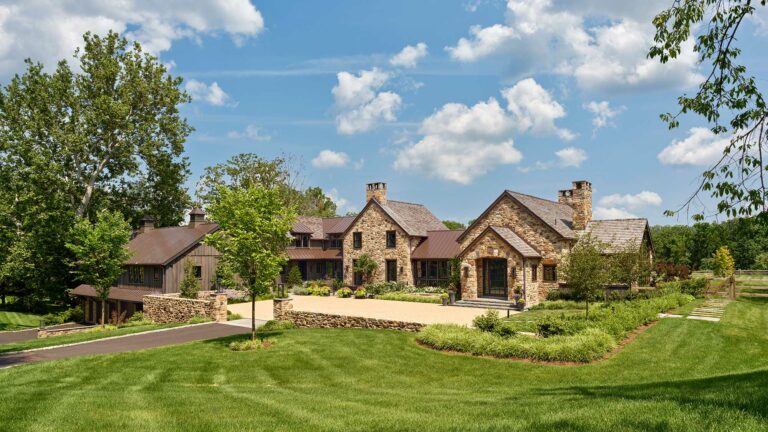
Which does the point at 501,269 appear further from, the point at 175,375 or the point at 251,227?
the point at 175,375

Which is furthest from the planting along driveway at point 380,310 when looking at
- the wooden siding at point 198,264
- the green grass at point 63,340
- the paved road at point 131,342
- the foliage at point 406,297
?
the green grass at point 63,340

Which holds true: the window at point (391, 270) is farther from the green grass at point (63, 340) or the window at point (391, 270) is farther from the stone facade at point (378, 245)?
the green grass at point (63, 340)

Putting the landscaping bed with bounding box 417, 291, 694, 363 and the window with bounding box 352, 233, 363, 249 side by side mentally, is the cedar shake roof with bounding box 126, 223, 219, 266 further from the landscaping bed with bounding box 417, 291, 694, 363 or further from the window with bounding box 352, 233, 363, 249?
the landscaping bed with bounding box 417, 291, 694, 363

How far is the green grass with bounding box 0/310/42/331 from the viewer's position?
37.2 metres

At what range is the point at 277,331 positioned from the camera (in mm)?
23094

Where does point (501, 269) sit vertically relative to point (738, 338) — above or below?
above

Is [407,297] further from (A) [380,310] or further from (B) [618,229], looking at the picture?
(B) [618,229]

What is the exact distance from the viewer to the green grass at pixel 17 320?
3715 centimetres

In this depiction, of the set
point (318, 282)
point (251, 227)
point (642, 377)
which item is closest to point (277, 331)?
point (251, 227)

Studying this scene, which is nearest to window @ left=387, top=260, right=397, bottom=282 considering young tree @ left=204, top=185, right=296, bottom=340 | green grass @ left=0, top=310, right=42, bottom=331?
young tree @ left=204, top=185, right=296, bottom=340

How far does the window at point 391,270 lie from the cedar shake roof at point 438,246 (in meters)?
1.93

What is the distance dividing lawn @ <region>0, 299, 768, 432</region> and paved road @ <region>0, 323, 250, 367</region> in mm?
2996

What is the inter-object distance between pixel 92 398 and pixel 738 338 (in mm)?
21273

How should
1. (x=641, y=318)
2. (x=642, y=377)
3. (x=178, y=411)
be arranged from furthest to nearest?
(x=641, y=318)
(x=642, y=377)
(x=178, y=411)
